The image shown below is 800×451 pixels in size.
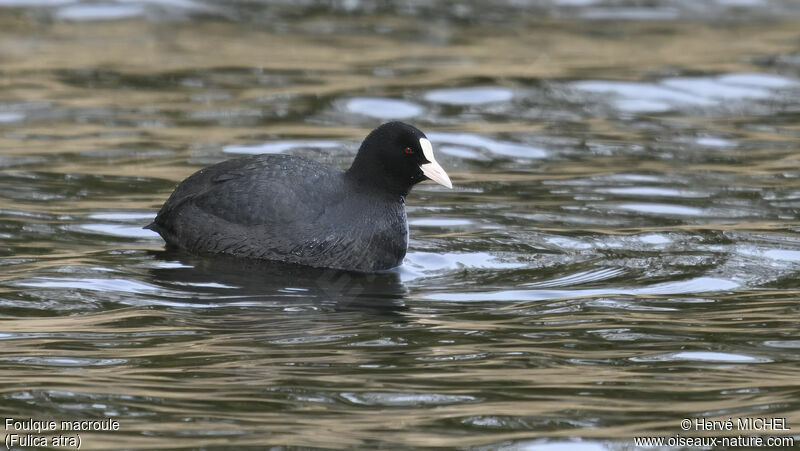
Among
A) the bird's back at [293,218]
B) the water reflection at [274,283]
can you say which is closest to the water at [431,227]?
the water reflection at [274,283]

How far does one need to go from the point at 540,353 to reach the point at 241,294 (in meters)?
1.70

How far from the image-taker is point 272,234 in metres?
7.23

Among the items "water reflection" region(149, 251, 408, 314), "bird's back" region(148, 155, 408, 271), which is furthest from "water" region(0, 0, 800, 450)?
"bird's back" region(148, 155, 408, 271)

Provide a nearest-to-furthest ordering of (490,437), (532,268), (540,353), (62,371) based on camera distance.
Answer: (490,437)
(62,371)
(540,353)
(532,268)

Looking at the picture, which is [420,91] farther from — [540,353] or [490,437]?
[490,437]

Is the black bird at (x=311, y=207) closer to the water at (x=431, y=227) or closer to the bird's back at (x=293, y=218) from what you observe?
the bird's back at (x=293, y=218)

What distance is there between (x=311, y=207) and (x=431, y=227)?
113 centimetres

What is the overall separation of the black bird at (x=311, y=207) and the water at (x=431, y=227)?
0.45 feet

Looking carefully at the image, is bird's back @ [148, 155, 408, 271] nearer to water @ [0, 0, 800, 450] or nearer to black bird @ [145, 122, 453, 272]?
black bird @ [145, 122, 453, 272]

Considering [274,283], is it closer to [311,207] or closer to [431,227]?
[311,207]

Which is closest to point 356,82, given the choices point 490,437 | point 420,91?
point 420,91

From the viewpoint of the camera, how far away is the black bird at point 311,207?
7.23 metres

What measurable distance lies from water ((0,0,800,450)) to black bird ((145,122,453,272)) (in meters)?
0.14

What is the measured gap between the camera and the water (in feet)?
15.8
